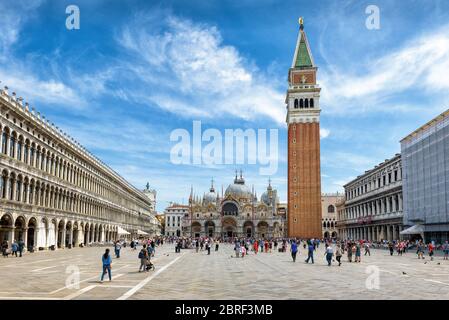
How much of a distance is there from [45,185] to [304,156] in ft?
196

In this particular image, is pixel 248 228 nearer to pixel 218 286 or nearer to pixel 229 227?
pixel 229 227

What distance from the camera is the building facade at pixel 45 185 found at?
106 ft

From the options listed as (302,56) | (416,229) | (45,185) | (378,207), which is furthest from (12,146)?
(302,56)

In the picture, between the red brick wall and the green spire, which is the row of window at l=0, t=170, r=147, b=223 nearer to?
the red brick wall

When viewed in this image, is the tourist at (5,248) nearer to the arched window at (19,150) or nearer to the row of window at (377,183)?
the arched window at (19,150)

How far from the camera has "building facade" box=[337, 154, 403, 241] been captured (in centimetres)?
5891

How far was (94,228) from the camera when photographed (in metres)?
58.9

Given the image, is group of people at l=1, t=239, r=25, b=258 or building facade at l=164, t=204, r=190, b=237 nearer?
group of people at l=1, t=239, r=25, b=258

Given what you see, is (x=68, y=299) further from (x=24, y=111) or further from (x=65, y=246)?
(x=65, y=246)

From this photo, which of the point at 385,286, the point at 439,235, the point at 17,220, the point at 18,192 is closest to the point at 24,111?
the point at 18,192

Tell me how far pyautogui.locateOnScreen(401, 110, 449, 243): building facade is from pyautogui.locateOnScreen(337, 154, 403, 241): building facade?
406 centimetres

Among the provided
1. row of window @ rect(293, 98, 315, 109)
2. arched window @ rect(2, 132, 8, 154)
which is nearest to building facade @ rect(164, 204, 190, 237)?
row of window @ rect(293, 98, 315, 109)
